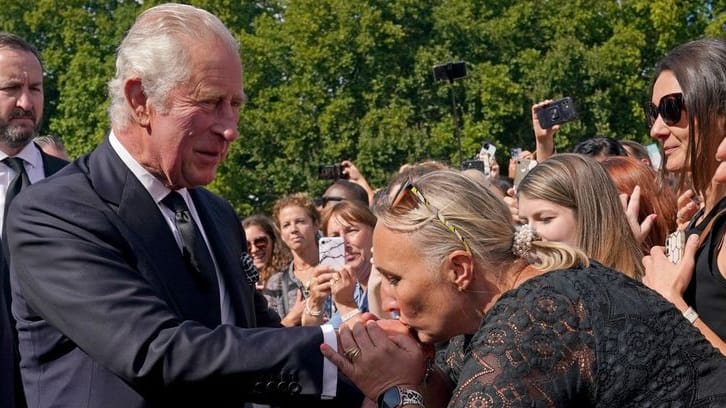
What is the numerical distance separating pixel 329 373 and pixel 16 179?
9.44ft

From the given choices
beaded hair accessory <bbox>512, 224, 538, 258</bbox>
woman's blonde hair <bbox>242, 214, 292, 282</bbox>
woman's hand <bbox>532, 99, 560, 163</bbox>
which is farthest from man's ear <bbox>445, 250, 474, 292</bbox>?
woman's blonde hair <bbox>242, 214, 292, 282</bbox>

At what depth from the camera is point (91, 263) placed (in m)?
3.53

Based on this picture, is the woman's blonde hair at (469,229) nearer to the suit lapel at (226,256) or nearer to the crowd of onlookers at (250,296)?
the crowd of onlookers at (250,296)

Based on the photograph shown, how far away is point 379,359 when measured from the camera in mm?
3781

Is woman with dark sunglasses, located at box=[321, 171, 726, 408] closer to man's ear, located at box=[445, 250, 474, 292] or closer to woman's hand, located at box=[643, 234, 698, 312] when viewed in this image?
man's ear, located at box=[445, 250, 474, 292]

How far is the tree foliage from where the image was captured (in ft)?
155

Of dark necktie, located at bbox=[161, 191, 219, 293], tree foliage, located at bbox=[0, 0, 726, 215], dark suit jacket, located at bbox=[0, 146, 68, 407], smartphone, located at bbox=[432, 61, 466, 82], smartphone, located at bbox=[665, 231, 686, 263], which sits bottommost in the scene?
tree foliage, located at bbox=[0, 0, 726, 215]

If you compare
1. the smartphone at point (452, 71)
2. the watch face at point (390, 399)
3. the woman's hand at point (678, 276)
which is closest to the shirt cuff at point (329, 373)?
the watch face at point (390, 399)

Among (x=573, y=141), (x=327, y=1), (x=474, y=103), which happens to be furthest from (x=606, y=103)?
(x=327, y=1)

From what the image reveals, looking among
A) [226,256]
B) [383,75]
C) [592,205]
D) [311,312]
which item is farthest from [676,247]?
[383,75]

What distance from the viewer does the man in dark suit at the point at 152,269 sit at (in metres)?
3.48

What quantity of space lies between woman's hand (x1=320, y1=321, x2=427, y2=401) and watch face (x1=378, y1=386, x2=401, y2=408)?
0.02 metres

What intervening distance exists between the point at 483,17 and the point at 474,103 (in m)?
4.62

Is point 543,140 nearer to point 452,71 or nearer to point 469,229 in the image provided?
point 452,71
